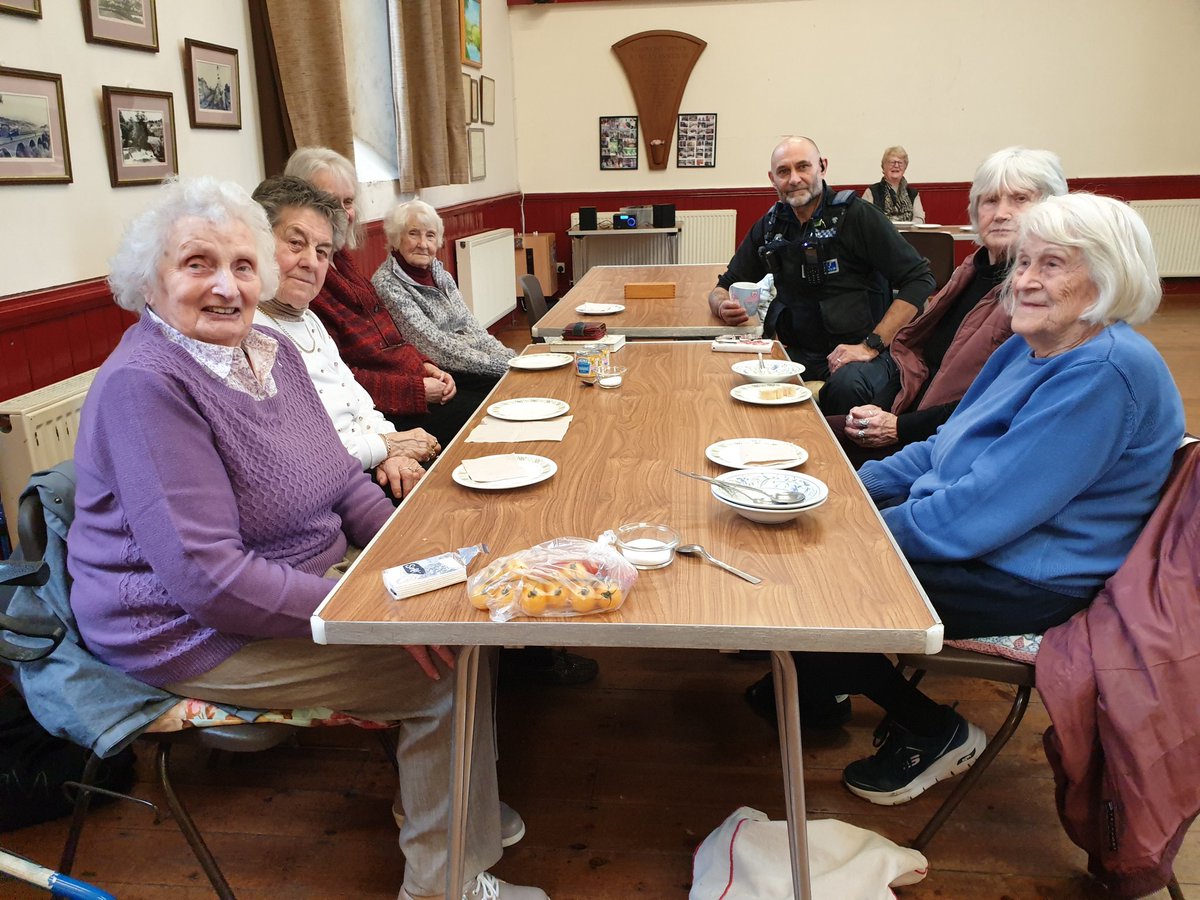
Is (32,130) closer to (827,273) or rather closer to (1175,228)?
(827,273)

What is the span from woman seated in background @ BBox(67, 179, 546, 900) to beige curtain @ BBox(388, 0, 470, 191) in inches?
139

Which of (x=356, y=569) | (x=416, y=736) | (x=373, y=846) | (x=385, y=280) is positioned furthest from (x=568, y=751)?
(x=385, y=280)

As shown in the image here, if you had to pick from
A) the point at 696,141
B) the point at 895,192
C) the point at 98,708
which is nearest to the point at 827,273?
the point at 98,708

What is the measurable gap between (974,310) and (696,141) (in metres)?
5.82

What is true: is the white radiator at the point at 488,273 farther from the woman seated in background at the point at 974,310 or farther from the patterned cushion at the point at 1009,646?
the patterned cushion at the point at 1009,646

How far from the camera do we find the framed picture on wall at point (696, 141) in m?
7.64

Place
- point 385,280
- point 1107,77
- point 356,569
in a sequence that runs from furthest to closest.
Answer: point 1107,77, point 385,280, point 356,569

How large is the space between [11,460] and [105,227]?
0.85 meters

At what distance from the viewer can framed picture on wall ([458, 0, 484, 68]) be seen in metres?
5.88

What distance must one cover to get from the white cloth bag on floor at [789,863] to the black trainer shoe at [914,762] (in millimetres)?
203

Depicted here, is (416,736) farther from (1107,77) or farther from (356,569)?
(1107,77)

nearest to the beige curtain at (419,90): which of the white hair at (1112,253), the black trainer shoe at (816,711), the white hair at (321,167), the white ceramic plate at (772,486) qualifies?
the white hair at (321,167)

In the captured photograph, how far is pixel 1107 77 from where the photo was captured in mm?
7266

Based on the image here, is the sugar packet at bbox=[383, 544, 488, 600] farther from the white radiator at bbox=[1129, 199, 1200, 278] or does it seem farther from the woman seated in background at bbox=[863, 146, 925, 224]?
the white radiator at bbox=[1129, 199, 1200, 278]
